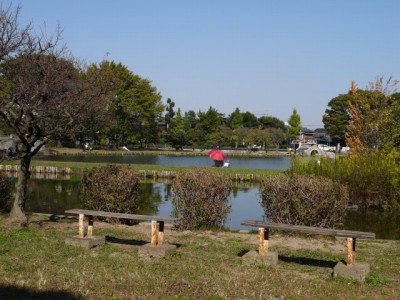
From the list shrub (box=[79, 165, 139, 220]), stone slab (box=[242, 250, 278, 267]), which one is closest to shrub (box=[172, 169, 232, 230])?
shrub (box=[79, 165, 139, 220])

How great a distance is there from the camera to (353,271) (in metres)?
7.46

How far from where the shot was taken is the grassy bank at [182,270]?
20.7 feet

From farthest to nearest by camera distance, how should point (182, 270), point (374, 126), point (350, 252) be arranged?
1. point (374, 126)
2. point (350, 252)
3. point (182, 270)

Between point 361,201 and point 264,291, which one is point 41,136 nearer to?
point 264,291

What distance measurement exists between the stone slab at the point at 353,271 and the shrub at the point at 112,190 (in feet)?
23.1

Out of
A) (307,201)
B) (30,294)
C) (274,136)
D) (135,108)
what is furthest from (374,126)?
(274,136)

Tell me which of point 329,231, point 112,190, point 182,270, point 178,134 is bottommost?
point 182,270

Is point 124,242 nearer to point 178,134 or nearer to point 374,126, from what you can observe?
point 374,126

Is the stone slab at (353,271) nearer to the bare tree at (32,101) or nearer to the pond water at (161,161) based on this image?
the bare tree at (32,101)

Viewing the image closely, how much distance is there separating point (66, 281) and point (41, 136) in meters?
6.32

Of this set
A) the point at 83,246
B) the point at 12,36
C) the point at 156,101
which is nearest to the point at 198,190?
the point at 83,246

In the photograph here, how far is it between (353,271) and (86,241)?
4.88 meters

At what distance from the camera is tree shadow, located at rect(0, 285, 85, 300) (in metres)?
5.86

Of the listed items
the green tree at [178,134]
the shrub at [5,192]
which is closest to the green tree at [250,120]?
the green tree at [178,134]
